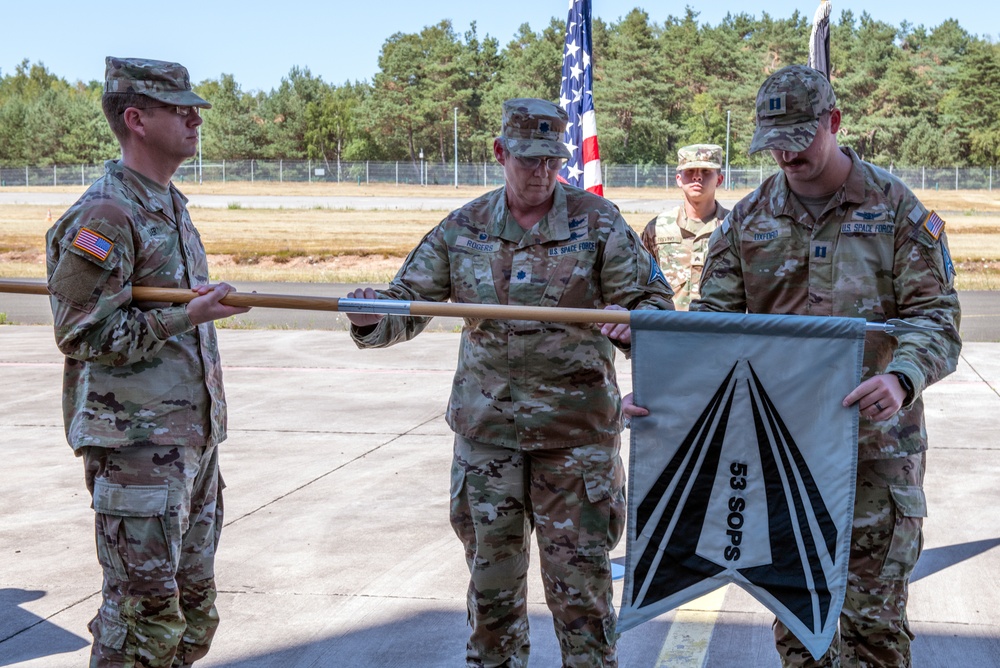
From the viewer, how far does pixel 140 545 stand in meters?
3.41

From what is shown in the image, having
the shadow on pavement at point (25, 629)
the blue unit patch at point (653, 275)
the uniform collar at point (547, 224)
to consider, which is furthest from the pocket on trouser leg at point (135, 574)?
the blue unit patch at point (653, 275)

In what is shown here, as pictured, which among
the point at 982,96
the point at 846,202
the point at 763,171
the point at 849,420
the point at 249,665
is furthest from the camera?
the point at 982,96

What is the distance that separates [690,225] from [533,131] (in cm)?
313

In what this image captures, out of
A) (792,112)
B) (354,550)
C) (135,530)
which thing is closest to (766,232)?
(792,112)

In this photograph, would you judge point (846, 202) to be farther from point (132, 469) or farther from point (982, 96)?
point (982, 96)

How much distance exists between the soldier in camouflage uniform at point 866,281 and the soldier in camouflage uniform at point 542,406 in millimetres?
484

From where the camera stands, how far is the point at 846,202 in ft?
11.2

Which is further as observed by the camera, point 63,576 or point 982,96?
point 982,96

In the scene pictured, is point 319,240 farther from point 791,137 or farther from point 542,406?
point 791,137

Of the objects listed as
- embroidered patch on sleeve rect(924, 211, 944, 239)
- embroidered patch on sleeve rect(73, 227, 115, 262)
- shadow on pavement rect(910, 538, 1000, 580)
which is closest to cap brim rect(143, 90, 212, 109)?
embroidered patch on sleeve rect(73, 227, 115, 262)

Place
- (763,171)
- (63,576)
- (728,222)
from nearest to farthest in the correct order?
(728,222), (63,576), (763,171)

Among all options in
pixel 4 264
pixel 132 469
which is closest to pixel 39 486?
pixel 132 469

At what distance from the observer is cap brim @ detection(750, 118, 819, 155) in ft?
10.6

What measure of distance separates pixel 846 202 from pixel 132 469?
2415 mm
